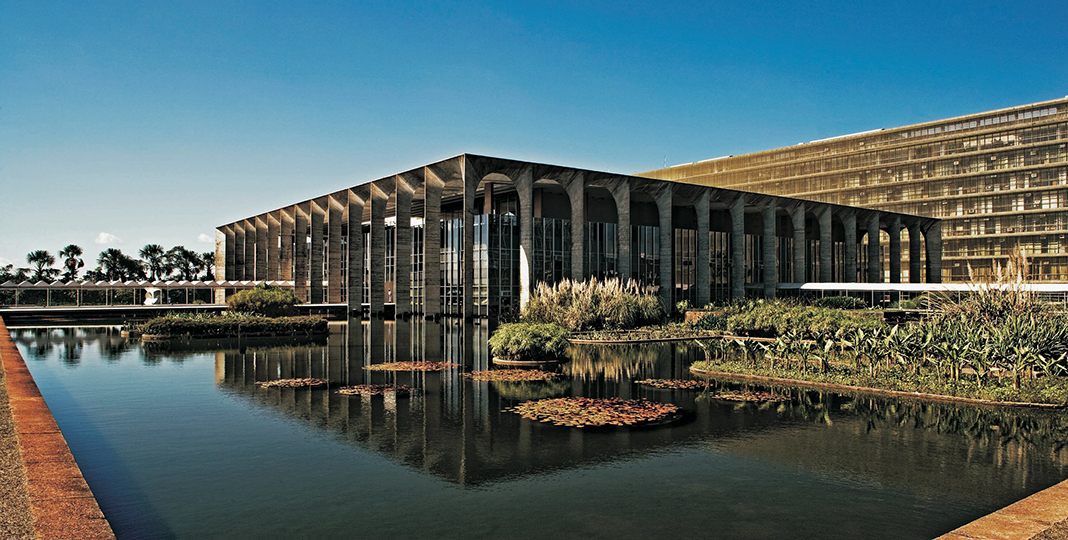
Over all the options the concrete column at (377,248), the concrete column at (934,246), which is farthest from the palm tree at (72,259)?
the concrete column at (934,246)

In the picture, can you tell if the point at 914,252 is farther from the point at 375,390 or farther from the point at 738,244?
the point at 375,390

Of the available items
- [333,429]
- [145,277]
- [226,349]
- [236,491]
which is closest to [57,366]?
[226,349]

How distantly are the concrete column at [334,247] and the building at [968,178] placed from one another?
6303 centimetres

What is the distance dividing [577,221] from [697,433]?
109ft

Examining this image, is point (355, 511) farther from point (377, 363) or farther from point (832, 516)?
point (377, 363)

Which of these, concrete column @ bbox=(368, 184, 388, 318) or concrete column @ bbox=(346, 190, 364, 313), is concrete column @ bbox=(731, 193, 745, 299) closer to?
concrete column @ bbox=(368, 184, 388, 318)

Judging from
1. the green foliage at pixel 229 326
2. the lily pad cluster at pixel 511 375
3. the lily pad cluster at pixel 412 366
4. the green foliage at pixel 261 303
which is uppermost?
the green foliage at pixel 261 303

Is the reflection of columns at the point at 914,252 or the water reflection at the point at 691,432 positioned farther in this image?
the reflection of columns at the point at 914,252

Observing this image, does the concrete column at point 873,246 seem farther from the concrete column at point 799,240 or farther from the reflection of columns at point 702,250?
the reflection of columns at point 702,250

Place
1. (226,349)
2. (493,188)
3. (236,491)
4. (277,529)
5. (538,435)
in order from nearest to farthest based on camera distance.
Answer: (277,529) < (236,491) < (538,435) < (226,349) < (493,188)

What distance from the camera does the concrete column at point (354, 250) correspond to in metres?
51.0

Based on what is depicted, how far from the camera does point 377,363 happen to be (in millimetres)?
19125

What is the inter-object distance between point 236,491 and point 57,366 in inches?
563

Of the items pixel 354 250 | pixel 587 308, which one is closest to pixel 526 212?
pixel 587 308
